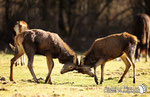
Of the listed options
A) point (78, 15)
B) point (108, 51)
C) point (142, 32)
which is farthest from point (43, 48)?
point (78, 15)

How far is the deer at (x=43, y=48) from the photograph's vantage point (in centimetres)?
1012

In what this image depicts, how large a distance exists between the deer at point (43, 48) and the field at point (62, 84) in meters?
0.58

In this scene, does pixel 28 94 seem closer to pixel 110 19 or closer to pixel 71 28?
pixel 71 28

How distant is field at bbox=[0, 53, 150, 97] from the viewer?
820cm

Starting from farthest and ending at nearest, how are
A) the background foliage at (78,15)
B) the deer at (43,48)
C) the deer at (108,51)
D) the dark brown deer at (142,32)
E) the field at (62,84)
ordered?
1. the background foliage at (78,15)
2. the dark brown deer at (142,32)
3. the deer at (108,51)
4. the deer at (43,48)
5. the field at (62,84)

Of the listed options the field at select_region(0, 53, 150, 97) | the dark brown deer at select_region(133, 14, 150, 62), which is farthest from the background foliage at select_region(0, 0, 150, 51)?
the field at select_region(0, 53, 150, 97)

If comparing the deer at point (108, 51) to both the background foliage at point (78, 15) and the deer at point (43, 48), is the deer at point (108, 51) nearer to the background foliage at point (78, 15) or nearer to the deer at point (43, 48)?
the deer at point (43, 48)

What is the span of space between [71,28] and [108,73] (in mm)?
13775

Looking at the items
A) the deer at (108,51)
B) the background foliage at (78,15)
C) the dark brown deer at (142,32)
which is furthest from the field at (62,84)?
the background foliage at (78,15)

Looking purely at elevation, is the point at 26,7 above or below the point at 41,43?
above

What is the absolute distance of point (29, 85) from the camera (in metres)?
9.10

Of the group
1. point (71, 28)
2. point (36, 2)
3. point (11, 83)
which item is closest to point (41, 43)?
point (11, 83)

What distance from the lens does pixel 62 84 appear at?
33.1 feet

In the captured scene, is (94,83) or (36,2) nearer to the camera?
(94,83)
